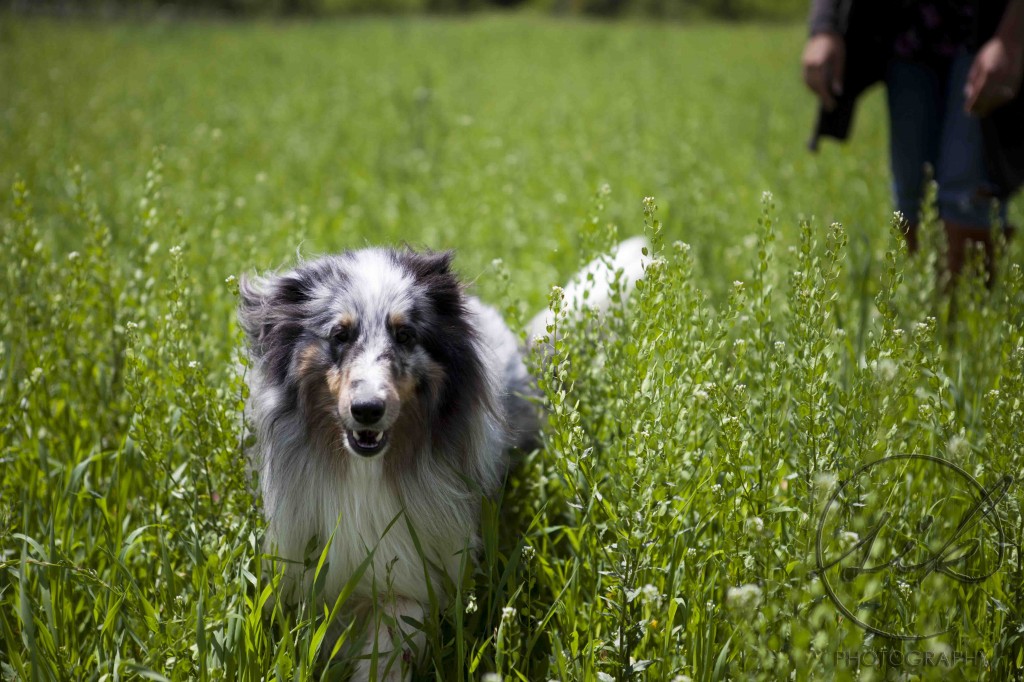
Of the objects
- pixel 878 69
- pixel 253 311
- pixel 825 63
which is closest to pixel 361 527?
pixel 253 311

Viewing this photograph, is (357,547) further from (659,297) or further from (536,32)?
(536,32)

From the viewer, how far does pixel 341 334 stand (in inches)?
96.4

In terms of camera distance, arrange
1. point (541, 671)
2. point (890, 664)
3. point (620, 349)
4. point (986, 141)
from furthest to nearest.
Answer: point (986, 141)
point (620, 349)
point (541, 671)
point (890, 664)

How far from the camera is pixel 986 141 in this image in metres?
3.60

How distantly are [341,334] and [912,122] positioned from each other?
118 inches

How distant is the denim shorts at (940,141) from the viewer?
12.1ft

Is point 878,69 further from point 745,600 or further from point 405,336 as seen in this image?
point 745,600

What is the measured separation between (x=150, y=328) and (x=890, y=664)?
123 inches

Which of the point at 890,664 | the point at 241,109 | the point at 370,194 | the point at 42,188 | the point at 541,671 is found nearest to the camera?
the point at 890,664

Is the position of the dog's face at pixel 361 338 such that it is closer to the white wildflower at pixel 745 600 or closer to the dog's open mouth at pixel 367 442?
the dog's open mouth at pixel 367 442

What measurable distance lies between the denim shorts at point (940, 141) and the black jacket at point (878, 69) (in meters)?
0.06

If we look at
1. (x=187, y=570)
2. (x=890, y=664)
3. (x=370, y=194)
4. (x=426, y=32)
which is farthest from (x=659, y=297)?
(x=426, y=32)

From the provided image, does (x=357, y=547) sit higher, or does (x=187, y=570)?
(x=357, y=547)

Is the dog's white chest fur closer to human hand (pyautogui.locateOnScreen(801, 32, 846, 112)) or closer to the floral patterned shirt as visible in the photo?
human hand (pyautogui.locateOnScreen(801, 32, 846, 112))
